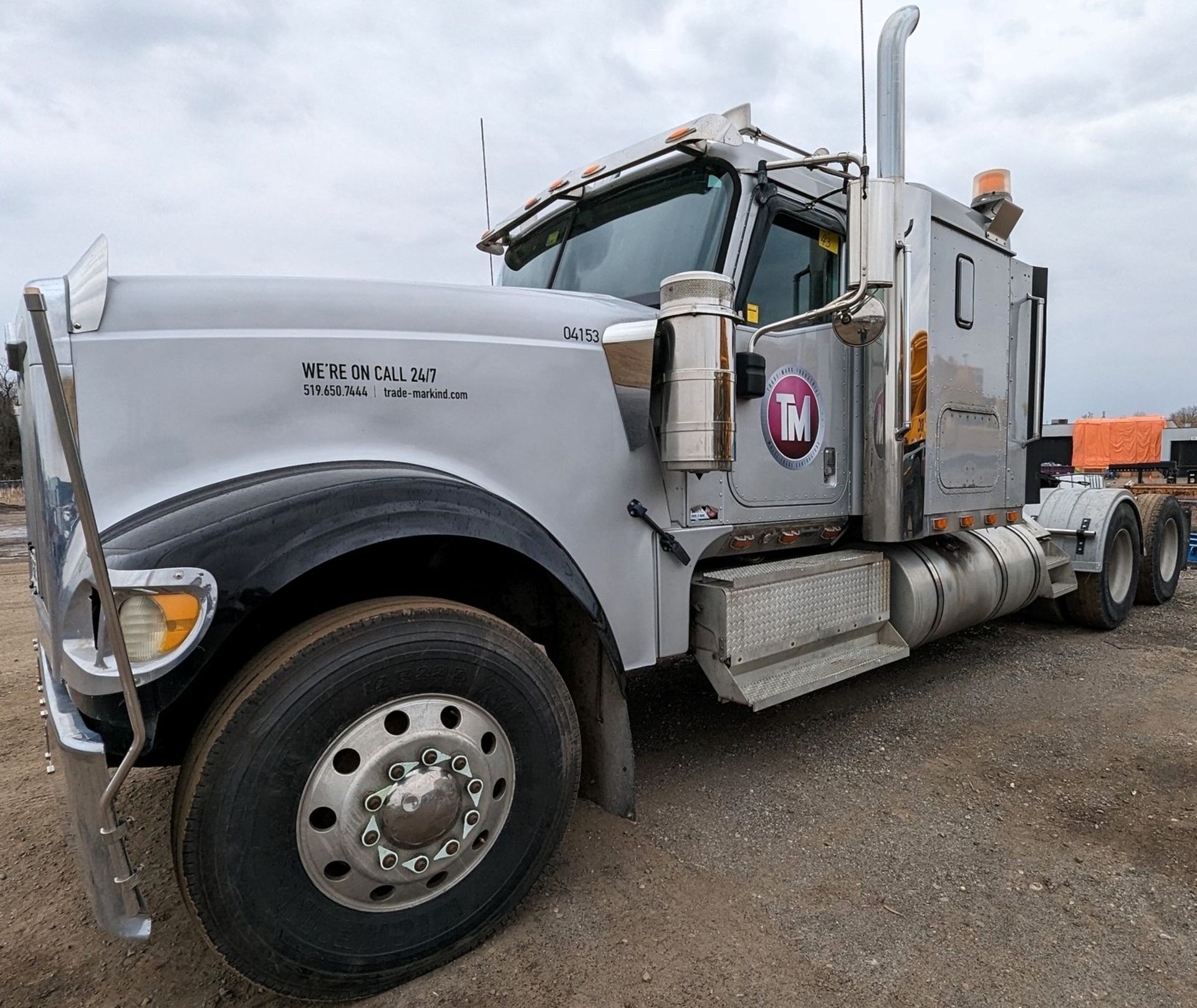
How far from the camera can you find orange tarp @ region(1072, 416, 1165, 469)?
54.7ft

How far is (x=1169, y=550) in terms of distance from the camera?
6.69m

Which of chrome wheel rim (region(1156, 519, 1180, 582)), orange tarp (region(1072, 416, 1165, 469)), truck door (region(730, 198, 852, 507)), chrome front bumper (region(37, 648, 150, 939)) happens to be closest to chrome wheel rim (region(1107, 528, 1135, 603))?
chrome wheel rim (region(1156, 519, 1180, 582))

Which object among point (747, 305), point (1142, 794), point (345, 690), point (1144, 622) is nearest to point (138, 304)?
point (345, 690)

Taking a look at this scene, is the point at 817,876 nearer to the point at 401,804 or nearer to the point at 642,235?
the point at 401,804

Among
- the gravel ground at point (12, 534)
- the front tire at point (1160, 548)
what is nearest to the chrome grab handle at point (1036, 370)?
the front tire at point (1160, 548)

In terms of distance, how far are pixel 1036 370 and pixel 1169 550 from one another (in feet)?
10.5

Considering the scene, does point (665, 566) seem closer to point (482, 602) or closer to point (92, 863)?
point (482, 602)

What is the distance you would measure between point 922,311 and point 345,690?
3212mm

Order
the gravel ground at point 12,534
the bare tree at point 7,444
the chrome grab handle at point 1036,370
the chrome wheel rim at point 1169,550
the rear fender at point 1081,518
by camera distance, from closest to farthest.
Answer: the chrome grab handle at point 1036,370
the rear fender at point 1081,518
the chrome wheel rim at point 1169,550
the gravel ground at point 12,534
the bare tree at point 7,444

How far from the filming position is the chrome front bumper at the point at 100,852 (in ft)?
5.37

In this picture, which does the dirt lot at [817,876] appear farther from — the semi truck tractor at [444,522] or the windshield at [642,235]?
the windshield at [642,235]

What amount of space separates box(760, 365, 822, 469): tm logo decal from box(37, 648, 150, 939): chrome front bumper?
8.22 feet

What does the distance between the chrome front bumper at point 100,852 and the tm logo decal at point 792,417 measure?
2.51m

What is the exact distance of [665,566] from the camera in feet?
9.21
